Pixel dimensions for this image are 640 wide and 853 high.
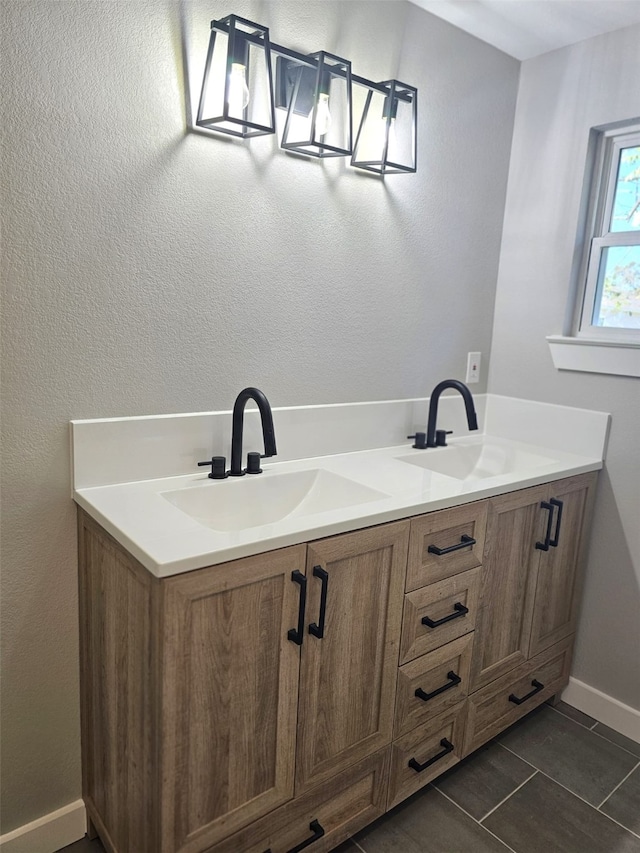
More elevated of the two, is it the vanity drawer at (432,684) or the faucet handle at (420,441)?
the faucet handle at (420,441)

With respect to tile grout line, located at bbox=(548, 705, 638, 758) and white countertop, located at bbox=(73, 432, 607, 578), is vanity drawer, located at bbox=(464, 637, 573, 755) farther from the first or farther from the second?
white countertop, located at bbox=(73, 432, 607, 578)

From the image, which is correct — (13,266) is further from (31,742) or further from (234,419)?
(31,742)

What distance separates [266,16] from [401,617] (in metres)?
1.60

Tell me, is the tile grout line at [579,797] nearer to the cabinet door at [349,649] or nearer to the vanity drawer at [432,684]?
the vanity drawer at [432,684]

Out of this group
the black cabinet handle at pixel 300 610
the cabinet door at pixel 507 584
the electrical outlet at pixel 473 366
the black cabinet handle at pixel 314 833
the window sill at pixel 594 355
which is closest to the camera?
the black cabinet handle at pixel 300 610

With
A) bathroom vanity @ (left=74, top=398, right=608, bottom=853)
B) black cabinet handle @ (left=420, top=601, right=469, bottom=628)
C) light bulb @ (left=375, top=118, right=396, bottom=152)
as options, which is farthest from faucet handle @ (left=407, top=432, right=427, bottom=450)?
light bulb @ (left=375, top=118, right=396, bottom=152)

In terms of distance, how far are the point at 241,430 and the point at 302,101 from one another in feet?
2.97

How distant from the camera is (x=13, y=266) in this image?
1.34 metres

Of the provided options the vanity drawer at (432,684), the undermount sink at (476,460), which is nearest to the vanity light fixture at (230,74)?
the undermount sink at (476,460)

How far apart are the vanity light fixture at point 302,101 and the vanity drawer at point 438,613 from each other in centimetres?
123

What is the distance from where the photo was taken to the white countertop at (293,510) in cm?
120

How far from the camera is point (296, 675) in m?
1.38

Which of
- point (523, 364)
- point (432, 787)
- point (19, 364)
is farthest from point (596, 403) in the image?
point (19, 364)

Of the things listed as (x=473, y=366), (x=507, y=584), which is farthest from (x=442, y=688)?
(x=473, y=366)
